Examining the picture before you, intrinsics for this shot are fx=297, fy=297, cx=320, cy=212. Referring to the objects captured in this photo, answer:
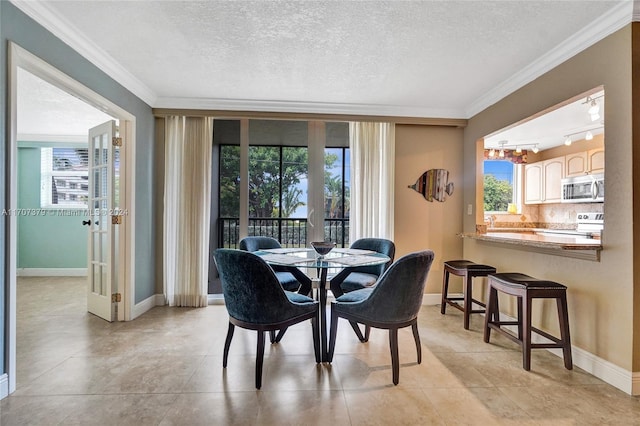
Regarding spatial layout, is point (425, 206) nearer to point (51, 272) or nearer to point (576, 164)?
point (576, 164)

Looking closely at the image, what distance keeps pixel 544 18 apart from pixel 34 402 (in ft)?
13.3

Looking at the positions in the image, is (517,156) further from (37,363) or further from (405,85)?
(37,363)

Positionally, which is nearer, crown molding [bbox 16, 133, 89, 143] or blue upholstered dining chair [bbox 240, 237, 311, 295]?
blue upholstered dining chair [bbox 240, 237, 311, 295]

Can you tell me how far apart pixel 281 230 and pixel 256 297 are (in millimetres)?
2719

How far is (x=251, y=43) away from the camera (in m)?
2.34

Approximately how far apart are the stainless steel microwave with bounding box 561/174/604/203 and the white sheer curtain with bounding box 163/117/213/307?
5415 millimetres

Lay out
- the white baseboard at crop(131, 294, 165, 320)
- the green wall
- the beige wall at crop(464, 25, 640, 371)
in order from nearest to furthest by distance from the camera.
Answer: the beige wall at crop(464, 25, 640, 371) < the white baseboard at crop(131, 294, 165, 320) < the green wall

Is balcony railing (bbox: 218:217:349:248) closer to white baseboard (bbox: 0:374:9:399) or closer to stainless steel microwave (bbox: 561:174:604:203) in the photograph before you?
white baseboard (bbox: 0:374:9:399)

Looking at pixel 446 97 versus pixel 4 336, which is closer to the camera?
pixel 4 336

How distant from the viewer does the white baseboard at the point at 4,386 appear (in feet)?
5.84

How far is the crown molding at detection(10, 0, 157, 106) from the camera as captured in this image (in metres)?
1.92

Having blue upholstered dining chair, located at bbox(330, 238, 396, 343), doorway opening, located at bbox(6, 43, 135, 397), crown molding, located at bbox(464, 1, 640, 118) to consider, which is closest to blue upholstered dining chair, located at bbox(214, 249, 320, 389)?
blue upholstered dining chair, located at bbox(330, 238, 396, 343)

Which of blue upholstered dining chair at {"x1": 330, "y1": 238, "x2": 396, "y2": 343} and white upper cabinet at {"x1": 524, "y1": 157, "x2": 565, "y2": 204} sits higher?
white upper cabinet at {"x1": 524, "y1": 157, "x2": 565, "y2": 204}

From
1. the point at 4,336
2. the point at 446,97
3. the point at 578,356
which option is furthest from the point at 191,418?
the point at 446,97
